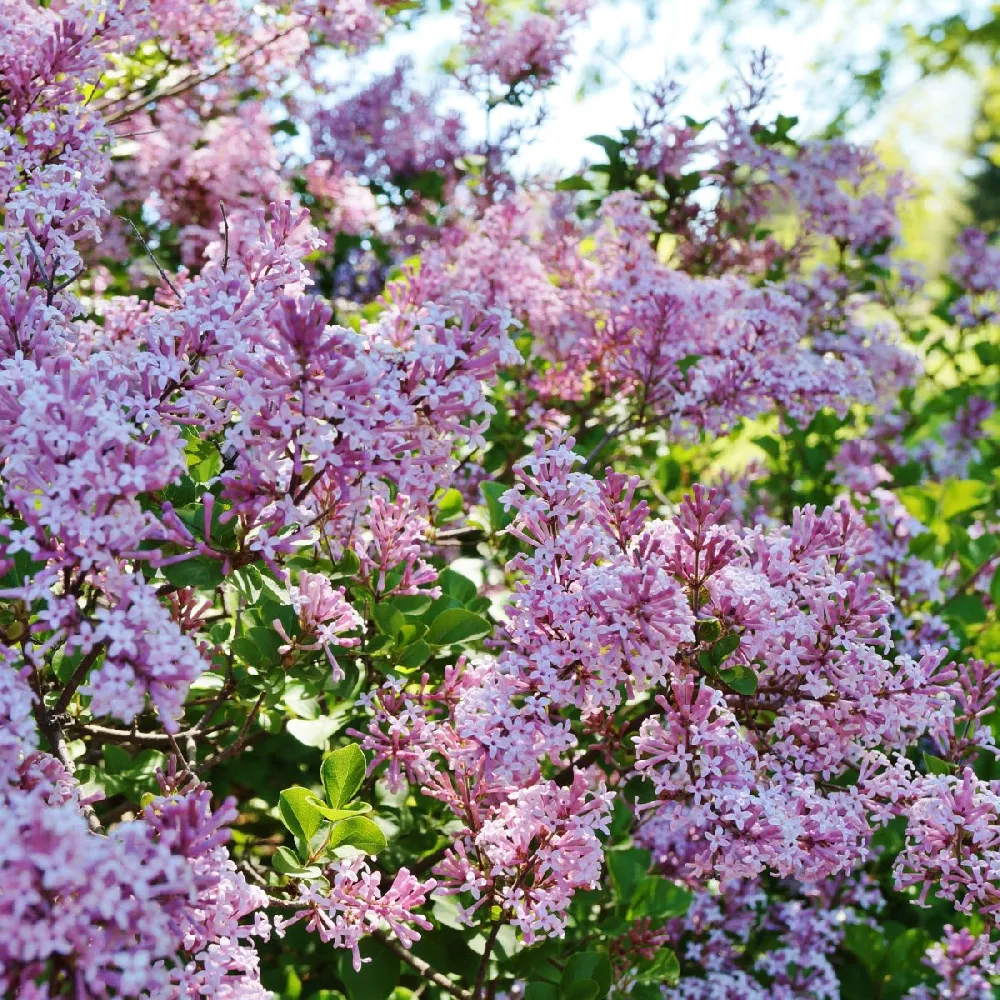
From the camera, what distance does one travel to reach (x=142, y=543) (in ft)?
5.38

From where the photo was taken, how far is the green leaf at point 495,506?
253 cm

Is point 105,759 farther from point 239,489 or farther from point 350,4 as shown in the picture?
point 350,4

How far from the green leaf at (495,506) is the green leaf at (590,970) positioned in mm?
1030

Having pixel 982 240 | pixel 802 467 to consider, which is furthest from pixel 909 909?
pixel 982 240

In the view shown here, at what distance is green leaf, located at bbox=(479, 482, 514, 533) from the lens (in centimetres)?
253

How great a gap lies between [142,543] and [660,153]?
Answer: 2787 millimetres

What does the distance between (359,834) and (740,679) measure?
76 cm

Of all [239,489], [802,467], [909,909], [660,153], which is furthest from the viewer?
[802,467]

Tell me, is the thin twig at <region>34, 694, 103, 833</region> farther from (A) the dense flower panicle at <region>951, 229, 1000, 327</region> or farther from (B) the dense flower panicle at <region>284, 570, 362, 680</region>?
(A) the dense flower panicle at <region>951, 229, 1000, 327</region>

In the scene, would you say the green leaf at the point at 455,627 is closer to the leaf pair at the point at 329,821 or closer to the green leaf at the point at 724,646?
the leaf pair at the point at 329,821

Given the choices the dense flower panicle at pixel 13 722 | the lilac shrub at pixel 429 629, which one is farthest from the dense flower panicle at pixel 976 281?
the dense flower panicle at pixel 13 722

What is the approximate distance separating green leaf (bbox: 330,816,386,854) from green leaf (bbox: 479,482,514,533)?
94 centimetres

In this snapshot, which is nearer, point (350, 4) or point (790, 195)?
point (350, 4)

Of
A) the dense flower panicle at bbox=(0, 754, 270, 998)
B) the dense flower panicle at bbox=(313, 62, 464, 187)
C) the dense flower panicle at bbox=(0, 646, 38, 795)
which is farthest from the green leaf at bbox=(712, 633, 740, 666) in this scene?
the dense flower panicle at bbox=(313, 62, 464, 187)
